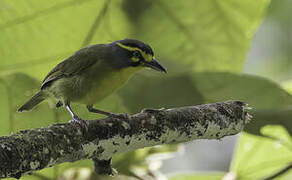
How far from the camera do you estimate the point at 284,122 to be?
1.40 meters

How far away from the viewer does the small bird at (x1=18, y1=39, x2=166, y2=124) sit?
1.36m

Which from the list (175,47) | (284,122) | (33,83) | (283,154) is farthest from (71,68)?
(283,154)

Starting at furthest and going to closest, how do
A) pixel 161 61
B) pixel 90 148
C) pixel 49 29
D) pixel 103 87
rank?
pixel 161 61
pixel 49 29
pixel 103 87
pixel 90 148

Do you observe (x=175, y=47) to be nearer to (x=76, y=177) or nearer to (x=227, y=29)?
(x=227, y=29)

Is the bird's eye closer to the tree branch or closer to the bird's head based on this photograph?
the bird's head

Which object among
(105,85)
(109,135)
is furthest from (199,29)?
(109,135)

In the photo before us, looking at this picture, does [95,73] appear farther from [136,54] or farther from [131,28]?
[131,28]

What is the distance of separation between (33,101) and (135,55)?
1.06 ft

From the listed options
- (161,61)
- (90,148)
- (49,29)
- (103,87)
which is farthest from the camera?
(161,61)

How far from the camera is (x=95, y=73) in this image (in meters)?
1.37

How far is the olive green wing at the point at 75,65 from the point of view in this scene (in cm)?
141

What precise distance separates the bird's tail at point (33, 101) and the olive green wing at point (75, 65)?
1.8 inches

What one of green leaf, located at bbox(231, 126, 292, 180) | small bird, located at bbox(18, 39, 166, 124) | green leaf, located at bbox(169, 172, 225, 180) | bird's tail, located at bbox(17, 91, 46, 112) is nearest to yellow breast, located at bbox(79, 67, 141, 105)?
small bird, located at bbox(18, 39, 166, 124)

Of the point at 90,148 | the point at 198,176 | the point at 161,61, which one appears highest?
the point at 161,61
